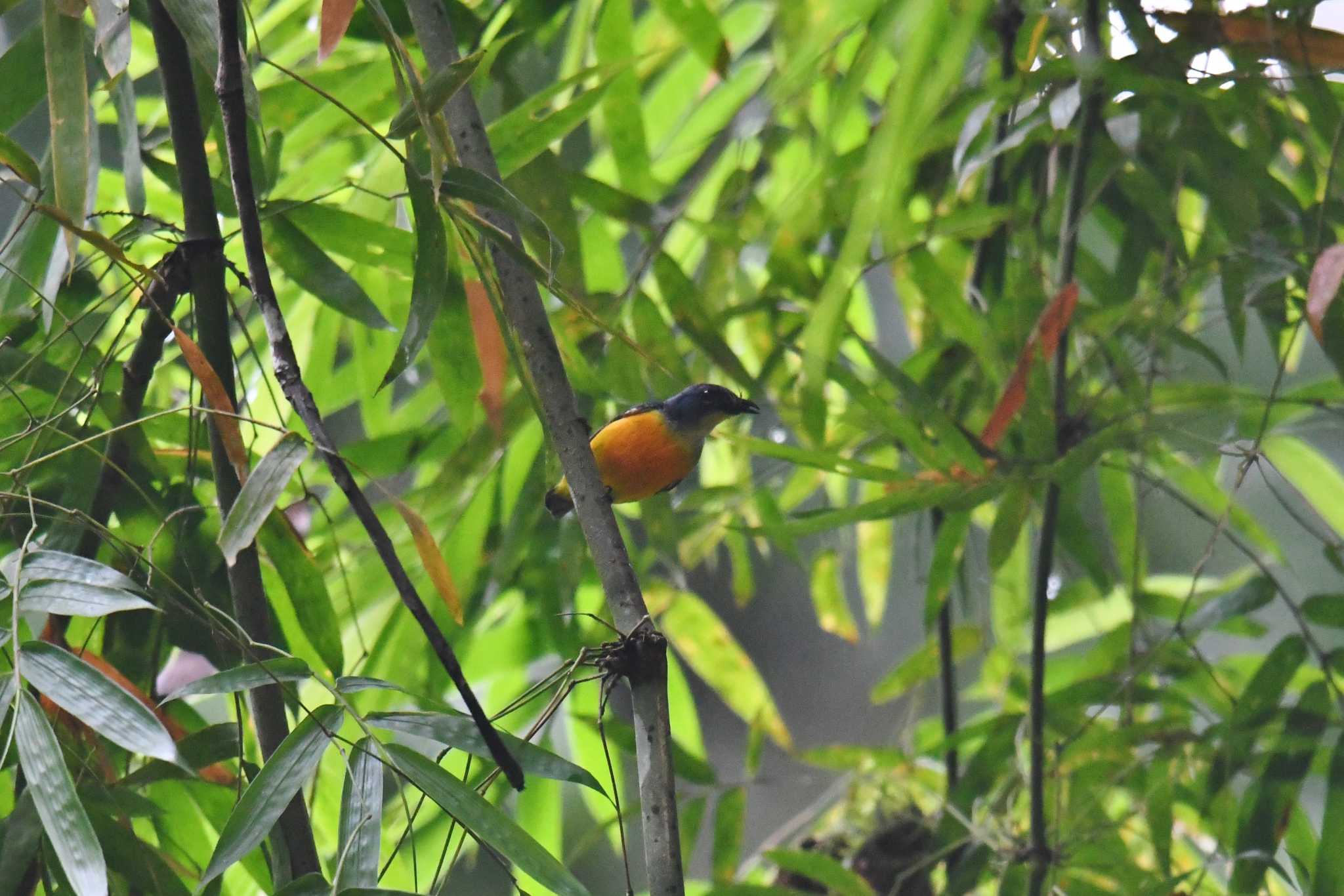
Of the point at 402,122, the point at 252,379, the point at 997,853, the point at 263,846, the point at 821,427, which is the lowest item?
the point at 997,853

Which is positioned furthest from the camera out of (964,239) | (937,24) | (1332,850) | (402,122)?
(964,239)

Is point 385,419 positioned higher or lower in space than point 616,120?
lower

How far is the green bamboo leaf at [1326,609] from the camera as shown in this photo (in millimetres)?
1267

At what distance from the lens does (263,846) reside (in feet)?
2.86

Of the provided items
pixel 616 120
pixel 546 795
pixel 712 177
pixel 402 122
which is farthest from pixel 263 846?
pixel 712 177

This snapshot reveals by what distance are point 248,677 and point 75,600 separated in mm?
89

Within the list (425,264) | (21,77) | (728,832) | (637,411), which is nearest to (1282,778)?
(728,832)

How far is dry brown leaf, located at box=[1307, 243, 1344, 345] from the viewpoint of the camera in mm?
948

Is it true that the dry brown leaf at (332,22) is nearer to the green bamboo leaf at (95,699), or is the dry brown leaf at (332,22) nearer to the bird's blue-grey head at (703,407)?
the green bamboo leaf at (95,699)

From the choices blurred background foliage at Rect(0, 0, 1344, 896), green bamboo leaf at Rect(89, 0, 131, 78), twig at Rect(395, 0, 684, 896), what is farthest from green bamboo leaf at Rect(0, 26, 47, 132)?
twig at Rect(395, 0, 684, 896)

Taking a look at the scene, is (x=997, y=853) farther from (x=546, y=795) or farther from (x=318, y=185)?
(x=318, y=185)

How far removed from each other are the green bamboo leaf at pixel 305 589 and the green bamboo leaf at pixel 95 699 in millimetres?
263

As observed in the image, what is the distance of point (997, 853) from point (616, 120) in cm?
80

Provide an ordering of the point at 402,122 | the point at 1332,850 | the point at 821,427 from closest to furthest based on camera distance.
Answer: the point at 402,122
the point at 1332,850
the point at 821,427
